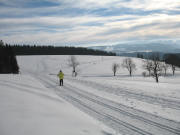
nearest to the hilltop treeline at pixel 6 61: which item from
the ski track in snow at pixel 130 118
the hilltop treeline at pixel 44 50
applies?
the ski track in snow at pixel 130 118

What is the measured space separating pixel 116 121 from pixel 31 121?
11.6 feet

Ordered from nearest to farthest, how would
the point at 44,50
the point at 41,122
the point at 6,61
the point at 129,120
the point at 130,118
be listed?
the point at 41,122
the point at 129,120
the point at 130,118
the point at 6,61
the point at 44,50

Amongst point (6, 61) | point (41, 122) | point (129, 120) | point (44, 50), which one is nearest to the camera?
point (41, 122)

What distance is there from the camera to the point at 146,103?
10328 mm

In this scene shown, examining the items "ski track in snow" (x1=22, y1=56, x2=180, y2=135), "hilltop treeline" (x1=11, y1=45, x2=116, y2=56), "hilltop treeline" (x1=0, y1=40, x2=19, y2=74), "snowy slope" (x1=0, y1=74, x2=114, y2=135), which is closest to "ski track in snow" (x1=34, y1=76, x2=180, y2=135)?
"ski track in snow" (x1=22, y1=56, x2=180, y2=135)

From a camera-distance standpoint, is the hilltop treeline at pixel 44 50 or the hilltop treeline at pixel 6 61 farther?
the hilltop treeline at pixel 44 50

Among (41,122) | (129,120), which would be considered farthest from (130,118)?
(41,122)

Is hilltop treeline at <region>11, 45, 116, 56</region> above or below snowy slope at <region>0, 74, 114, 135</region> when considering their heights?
above

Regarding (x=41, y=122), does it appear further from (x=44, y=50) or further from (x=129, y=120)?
(x=44, y=50)

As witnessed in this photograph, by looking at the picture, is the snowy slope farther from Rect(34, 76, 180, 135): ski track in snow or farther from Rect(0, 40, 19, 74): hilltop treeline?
Rect(0, 40, 19, 74): hilltop treeline

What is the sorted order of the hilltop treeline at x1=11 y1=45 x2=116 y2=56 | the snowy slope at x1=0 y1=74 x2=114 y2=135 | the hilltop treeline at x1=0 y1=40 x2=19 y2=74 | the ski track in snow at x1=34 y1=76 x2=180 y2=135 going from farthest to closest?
the hilltop treeline at x1=11 y1=45 x2=116 y2=56
the hilltop treeline at x1=0 y1=40 x2=19 y2=74
the ski track in snow at x1=34 y1=76 x2=180 y2=135
the snowy slope at x1=0 y1=74 x2=114 y2=135

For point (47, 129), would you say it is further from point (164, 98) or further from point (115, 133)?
point (164, 98)

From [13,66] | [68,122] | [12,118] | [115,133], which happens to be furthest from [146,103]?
[13,66]

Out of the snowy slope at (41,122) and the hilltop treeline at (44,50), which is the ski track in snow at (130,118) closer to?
the snowy slope at (41,122)
